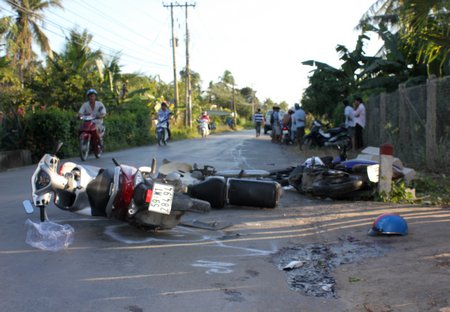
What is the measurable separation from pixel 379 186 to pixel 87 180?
4175 mm

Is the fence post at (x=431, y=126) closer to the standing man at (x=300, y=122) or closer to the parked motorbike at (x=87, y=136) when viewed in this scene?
the parked motorbike at (x=87, y=136)

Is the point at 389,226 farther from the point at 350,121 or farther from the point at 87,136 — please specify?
the point at 350,121

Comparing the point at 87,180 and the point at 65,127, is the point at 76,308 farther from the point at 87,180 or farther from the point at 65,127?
the point at 65,127

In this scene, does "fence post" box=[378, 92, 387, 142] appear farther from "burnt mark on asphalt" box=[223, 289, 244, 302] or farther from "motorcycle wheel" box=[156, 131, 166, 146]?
"burnt mark on asphalt" box=[223, 289, 244, 302]

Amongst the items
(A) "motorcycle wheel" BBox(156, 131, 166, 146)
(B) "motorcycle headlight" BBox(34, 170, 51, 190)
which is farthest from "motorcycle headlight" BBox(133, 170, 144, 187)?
(A) "motorcycle wheel" BBox(156, 131, 166, 146)

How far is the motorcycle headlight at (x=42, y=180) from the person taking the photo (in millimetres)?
4742

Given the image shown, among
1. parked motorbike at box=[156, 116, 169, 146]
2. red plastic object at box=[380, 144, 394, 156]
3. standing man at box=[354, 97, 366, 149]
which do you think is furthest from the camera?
parked motorbike at box=[156, 116, 169, 146]

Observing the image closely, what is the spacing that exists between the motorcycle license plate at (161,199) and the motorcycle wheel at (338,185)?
10.2ft

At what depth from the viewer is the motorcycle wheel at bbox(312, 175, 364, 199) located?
700 cm

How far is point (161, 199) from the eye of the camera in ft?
15.3

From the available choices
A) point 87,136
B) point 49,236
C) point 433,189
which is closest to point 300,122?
point 87,136

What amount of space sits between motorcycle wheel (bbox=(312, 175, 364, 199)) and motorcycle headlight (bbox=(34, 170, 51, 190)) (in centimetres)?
391

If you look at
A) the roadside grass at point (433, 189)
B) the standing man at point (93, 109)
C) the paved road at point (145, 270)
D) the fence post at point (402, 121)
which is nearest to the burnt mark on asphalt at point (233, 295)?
the paved road at point (145, 270)

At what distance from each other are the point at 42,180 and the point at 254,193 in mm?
2714
